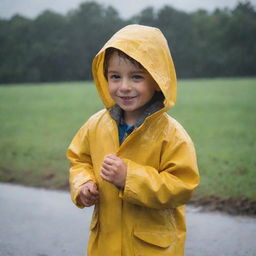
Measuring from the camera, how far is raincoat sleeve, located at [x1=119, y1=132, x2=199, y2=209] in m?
1.74

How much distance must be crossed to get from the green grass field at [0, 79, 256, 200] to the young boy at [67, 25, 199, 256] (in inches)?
86.5

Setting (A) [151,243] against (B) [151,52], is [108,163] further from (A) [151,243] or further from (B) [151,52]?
(B) [151,52]

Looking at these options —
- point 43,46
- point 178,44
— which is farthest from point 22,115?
point 178,44

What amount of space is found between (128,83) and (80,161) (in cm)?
48

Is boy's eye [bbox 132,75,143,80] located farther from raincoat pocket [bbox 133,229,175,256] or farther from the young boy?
raincoat pocket [bbox 133,229,175,256]

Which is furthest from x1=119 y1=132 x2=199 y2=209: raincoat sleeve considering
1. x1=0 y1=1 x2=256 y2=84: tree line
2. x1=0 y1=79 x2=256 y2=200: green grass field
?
x1=0 y1=1 x2=256 y2=84: tree line

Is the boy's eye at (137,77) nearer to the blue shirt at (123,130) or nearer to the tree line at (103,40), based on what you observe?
A: the blue shirt at (123,130)

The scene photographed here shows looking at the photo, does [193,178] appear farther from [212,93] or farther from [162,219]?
[212,93]

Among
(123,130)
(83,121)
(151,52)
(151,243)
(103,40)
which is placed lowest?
(83,121)

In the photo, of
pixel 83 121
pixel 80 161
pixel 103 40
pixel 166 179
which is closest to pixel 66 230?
pixel 80 161

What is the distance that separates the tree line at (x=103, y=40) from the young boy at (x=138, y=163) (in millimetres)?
6179

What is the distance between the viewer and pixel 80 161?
2.10m

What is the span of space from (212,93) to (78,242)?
12036mm

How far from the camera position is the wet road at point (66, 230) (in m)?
3.01
